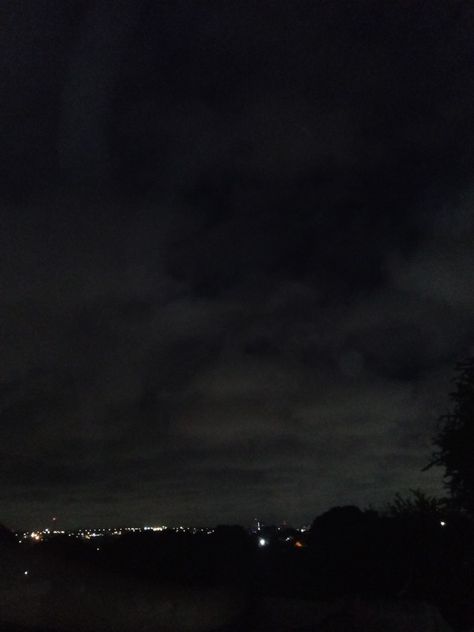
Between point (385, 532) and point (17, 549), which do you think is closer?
point (17, 549)

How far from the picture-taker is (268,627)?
2073 centimetres

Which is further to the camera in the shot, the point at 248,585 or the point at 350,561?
the point at 350,561

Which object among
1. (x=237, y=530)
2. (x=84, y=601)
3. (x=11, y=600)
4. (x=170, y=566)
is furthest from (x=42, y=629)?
(x=237, y=530)

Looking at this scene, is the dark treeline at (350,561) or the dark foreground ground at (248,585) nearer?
the dark foreground ground at (248,585)

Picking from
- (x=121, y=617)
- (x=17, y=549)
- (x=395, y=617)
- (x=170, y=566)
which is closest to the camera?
(x=395, y=617)

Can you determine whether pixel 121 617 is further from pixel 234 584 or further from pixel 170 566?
pixel 170 566

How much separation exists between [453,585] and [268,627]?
7.43 m

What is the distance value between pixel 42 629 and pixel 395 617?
7.34m

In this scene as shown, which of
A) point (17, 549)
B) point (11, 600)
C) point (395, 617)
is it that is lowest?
point (395, 617)

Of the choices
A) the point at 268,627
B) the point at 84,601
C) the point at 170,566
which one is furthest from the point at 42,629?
the point at 170,566

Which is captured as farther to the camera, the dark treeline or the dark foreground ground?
the dark treeline

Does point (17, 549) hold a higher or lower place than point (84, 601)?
higher

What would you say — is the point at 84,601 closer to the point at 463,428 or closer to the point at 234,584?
the point at 234,584

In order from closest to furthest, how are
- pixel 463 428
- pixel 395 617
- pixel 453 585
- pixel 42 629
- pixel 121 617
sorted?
pixel 42 629 < pixel 395 617 < pixel 121 617 < pixel 453 585 < pixel 463 428
